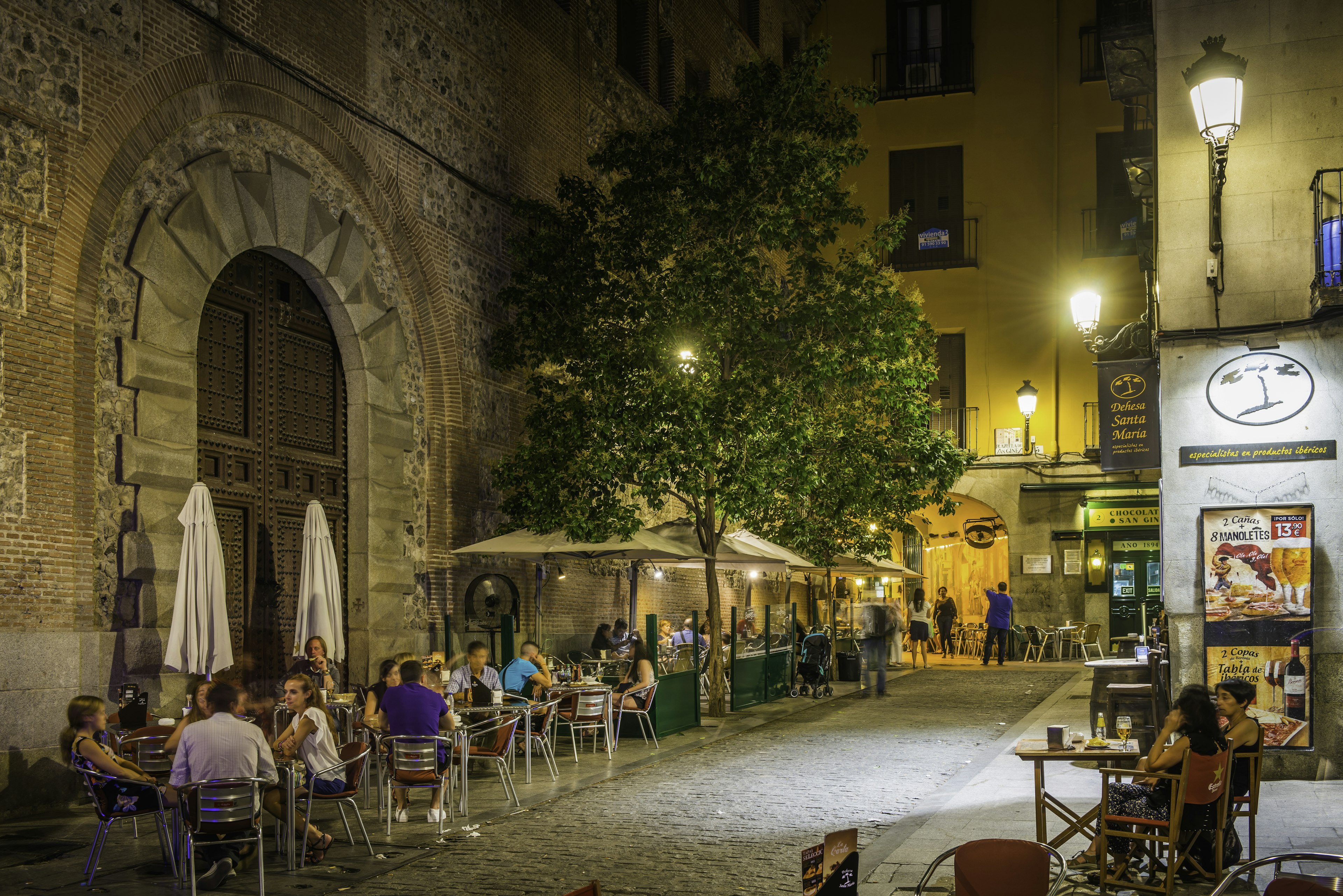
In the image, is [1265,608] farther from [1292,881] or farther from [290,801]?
[290,801]

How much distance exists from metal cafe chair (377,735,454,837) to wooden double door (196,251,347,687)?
15.4 feet

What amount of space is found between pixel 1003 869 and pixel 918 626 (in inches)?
928

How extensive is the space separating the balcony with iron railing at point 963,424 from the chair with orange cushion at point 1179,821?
24.3 metres

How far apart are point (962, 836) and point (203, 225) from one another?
9.40m

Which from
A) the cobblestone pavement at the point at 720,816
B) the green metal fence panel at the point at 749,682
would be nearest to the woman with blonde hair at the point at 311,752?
the cobblestone pavement at the point at 720,816

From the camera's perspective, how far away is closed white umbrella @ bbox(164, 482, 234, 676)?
11.1 metres

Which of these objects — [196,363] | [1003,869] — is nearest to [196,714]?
[196,363]

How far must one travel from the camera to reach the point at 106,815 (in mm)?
7488

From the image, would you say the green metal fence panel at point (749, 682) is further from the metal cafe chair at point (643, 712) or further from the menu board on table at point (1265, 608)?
the menu board on table at point (1265, 608)

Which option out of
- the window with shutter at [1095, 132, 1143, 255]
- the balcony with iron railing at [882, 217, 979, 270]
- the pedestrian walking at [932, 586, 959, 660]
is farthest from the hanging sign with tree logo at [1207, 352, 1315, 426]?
the balcony with iron railing at [882, 217, 979, 270]

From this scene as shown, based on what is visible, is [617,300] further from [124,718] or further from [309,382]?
[124,718]

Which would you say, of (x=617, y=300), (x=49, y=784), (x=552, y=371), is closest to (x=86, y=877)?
(x=49, y=784)

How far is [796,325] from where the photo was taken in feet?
53.9

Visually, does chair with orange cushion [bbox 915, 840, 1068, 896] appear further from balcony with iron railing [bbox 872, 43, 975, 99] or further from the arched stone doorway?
balcony with iron railing [bbox 872, 43, 975, 99]
